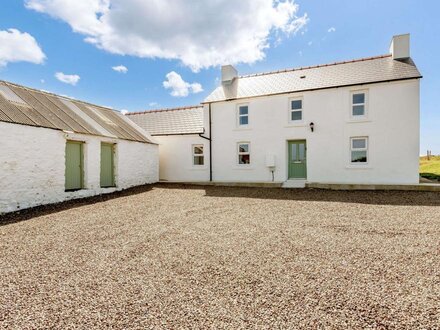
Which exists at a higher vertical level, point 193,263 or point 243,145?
point 243,145

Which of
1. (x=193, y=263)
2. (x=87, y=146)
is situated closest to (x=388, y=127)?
(x=193, y=263)

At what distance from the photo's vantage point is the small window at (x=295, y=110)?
49.9ft

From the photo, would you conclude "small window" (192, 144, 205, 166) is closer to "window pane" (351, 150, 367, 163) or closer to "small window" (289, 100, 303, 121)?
"small window" (289, 100, 303, 121)

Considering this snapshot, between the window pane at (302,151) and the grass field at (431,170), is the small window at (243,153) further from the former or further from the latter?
the grass field at (431,170)

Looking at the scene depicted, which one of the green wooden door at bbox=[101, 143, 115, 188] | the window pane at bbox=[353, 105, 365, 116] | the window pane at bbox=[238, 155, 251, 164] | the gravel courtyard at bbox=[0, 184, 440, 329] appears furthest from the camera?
the window pane at bbox=[238, 155, 251, 164]

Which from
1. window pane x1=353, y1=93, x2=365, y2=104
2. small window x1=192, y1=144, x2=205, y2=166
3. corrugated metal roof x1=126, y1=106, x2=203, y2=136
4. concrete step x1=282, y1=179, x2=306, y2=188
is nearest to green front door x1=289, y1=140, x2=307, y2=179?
concrete step x1=282, y1=179, x2=306, y2=188

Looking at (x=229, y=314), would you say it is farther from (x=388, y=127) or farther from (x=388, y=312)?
(x=388, y=127)

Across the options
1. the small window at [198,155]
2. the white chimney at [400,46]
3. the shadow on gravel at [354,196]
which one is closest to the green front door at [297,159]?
the shadow on gravel at [354,196]

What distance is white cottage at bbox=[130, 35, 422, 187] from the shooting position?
13.1 m

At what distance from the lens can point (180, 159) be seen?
714 inches

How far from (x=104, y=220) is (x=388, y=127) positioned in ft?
44.3

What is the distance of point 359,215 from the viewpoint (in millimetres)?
7840

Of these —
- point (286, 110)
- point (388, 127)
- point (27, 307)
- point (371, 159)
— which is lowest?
point (27, 307)

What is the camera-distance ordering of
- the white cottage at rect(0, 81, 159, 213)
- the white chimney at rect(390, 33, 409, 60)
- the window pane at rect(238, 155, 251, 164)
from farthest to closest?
the window pane at rect(238, 155, 251, 164), the white chimney at rect(390, 33, 409, 60), the white cottage at rect(0, 81, 159, 213)
